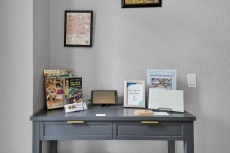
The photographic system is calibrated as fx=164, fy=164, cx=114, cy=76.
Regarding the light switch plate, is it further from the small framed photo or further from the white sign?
the small framed photo

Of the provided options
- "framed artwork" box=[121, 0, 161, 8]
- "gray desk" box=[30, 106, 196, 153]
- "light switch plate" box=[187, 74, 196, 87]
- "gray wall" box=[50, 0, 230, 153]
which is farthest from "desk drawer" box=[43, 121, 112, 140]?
"framed artwork" box=[121, 0, 161, 8]

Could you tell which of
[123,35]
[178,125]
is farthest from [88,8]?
[178,125]

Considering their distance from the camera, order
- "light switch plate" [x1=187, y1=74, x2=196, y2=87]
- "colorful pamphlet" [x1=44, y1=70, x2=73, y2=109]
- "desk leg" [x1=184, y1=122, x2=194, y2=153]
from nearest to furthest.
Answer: "desk leg" [x1=184, y1=122, x2=194, y2=153], "colorful pamphlet" [x1=44, y1=70, x2=73, y2=109], "light switch plate" [x1=187, y1=74, x2=196, y2=87]

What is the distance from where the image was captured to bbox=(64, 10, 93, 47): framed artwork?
1.58 metres

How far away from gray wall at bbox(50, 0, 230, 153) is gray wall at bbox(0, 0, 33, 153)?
0.36 m

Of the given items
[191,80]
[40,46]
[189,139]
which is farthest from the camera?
[191,80]

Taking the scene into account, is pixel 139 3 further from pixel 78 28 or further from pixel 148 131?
pixel 148 131

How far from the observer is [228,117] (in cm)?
155

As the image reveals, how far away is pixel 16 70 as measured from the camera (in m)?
1.24

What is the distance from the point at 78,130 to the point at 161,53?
1006 mm

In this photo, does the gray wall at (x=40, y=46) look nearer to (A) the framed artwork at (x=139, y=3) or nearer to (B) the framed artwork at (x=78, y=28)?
(B) the framed artwork at (x=78, y=28)

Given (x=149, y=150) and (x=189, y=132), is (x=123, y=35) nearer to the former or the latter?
(x=189, y=132)

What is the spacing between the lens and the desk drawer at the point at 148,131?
1142mm

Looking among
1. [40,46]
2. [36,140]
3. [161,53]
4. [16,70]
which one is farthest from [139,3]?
[36,140]
